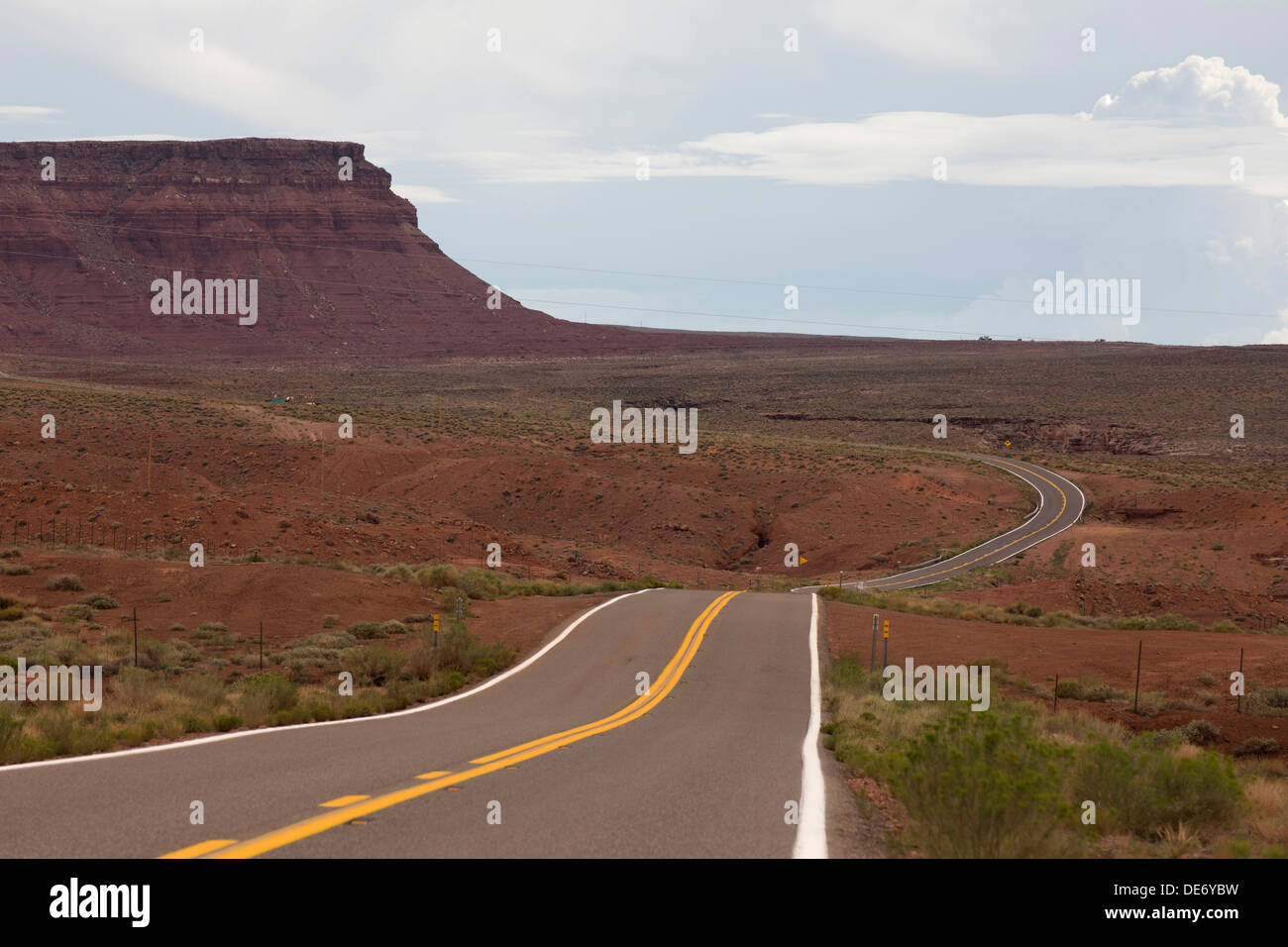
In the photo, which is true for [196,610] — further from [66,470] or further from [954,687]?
[66,470]

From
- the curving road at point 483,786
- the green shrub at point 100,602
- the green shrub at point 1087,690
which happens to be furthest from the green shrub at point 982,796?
the green shrub at point 100,602

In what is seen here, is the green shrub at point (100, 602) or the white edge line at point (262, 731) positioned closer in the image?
the white edge line at point (262, 731)

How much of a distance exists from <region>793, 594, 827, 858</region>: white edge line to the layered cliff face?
5618 inches

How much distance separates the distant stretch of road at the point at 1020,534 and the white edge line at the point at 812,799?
24363 millimetres

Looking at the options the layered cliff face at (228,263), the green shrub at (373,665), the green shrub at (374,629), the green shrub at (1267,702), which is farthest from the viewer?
the layered cliff face at (228,263)

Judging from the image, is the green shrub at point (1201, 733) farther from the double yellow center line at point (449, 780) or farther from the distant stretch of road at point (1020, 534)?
the distant stretch of road at point (1020, 534)

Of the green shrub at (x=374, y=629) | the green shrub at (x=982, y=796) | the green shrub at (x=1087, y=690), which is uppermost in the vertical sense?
the green shrub at (x=982, y=796)

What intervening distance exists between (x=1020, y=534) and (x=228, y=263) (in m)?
140

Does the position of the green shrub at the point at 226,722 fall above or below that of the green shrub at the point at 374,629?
above

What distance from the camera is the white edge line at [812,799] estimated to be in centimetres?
722

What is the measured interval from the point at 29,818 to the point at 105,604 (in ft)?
61.4

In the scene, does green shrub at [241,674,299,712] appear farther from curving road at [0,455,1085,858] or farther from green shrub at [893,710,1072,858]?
green shrub at [893,710,1072,858]

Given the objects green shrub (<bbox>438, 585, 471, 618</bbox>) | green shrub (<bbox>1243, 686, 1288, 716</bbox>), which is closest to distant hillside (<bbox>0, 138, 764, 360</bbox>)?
green shrub (<bbox>438, 585, 471, 618</bbox>)
